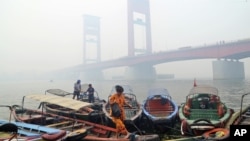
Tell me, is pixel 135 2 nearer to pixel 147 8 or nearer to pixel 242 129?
pixel 147 8

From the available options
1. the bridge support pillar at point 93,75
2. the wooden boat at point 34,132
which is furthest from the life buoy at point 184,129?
the bridge support pillar at point 93,75

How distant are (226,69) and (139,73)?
25.6 m

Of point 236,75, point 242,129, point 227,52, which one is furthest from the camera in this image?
point 236,75

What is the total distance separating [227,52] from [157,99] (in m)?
42.6

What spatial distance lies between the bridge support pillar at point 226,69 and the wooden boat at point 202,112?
158ft

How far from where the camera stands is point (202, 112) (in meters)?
10.5

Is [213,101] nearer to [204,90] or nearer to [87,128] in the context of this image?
[204,90]

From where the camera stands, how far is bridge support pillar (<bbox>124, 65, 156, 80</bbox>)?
75.4m

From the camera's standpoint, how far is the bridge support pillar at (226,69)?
5672 centimetres

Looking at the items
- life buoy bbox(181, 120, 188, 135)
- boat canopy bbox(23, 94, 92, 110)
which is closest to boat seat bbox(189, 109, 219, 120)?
life buoy bbox(181, 120, 188, 135)

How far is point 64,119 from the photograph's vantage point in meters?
10.6

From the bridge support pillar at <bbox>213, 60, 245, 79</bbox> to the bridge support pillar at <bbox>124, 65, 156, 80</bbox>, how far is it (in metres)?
22.9

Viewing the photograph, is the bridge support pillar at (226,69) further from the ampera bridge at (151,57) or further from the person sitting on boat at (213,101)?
the person sitting on boat at (213,101)

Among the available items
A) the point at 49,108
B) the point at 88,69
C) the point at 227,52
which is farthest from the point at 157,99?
the point at 88,69
